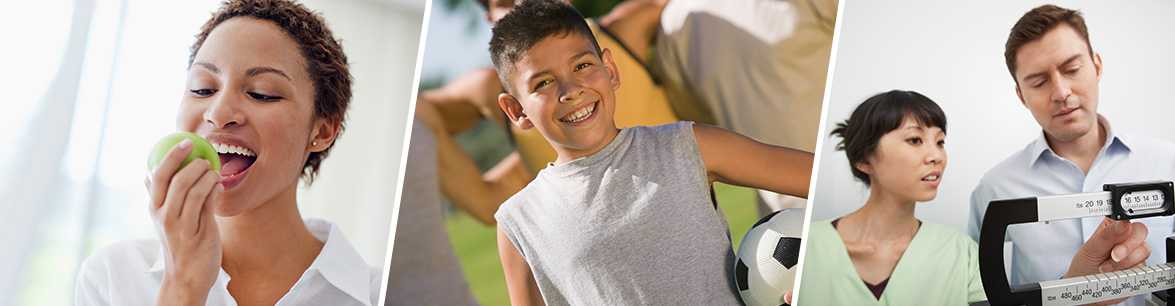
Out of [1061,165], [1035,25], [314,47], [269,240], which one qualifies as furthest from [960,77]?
[269,240]

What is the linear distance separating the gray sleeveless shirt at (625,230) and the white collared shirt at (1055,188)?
2.82ft

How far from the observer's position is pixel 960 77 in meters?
2.29

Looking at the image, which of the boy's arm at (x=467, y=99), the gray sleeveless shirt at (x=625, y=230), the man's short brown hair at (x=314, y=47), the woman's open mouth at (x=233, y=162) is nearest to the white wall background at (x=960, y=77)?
the gray sleeveless shirt at (x=625, y=230)

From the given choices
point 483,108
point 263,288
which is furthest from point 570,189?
point 263,288

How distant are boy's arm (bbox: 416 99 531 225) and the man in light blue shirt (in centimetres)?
129

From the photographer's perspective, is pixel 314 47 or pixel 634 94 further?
pixel 634 94

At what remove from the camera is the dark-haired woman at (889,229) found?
2.11 m

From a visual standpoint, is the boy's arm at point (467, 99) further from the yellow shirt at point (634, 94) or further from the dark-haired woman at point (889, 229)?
the dark-haired woman at point (889, 229)

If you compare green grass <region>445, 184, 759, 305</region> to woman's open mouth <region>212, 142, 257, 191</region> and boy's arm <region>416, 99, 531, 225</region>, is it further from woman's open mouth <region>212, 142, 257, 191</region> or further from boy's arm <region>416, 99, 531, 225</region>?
woman's open mouth <region>212, 142, 257, 191</region>

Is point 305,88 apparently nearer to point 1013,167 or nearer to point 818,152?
point 818,152

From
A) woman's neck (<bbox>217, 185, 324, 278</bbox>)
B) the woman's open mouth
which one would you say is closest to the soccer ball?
woman's neck (<bbox>217, 185, 324, 278</bbox>)

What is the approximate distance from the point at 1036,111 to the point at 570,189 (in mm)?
1418

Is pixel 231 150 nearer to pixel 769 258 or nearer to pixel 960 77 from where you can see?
pixel 769 258

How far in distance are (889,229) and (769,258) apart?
1.24 ft
